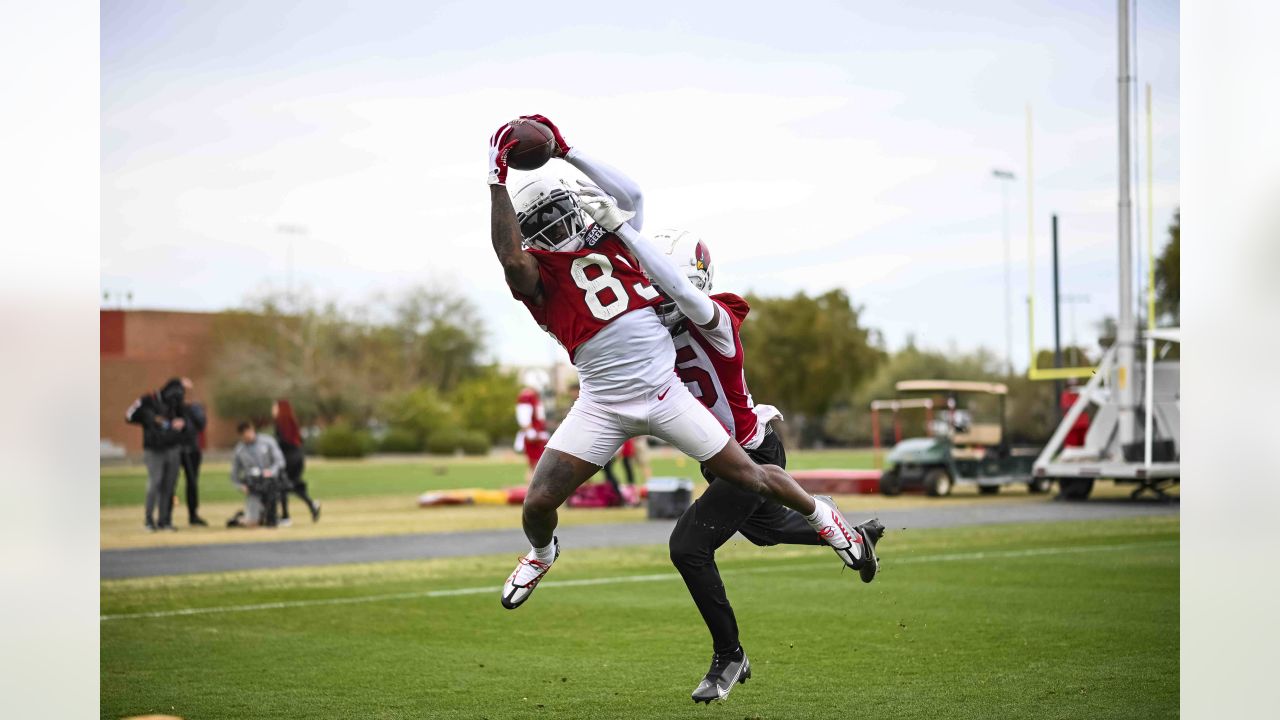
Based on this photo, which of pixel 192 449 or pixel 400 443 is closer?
pixel 192 449

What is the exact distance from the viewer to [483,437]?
5416 cm

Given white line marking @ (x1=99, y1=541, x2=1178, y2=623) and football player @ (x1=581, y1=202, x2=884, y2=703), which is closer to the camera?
football player @ (x1=581, y1=202, x2=884, y2=703)

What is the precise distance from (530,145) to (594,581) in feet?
19.7

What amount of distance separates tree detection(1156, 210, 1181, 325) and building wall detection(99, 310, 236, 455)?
4039cm

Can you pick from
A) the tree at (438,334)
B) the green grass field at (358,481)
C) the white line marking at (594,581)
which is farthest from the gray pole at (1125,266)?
the tree at (438,334)

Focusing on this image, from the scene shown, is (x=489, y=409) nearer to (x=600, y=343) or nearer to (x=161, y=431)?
(x=161, y=431)

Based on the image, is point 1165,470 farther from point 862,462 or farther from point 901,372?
point 901,372

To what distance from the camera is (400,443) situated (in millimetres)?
53500

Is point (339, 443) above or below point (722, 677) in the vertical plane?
below

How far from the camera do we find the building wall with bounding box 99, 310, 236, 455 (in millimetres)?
55219

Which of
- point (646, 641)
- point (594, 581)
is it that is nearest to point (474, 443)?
point (594, 581)

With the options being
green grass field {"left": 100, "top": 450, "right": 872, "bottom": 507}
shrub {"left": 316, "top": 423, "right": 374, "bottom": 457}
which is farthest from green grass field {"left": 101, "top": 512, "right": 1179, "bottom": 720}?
shrub {"left": 316, "top": 423, "right": 374, "bottom": 457}

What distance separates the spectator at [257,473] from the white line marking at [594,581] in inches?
289

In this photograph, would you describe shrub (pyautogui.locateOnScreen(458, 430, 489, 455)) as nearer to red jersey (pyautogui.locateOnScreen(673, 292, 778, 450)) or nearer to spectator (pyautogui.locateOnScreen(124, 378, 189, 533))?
spectator (pyautogui.locateOnScreen(124, 378, 189, 533))
